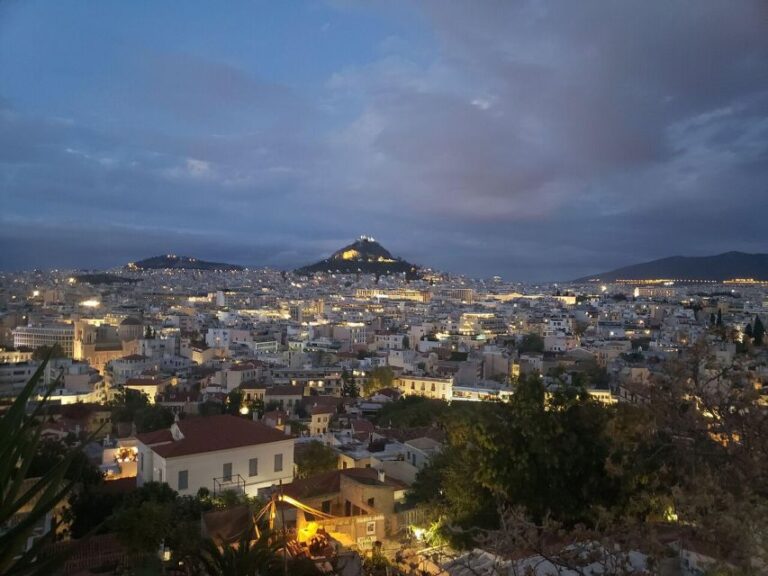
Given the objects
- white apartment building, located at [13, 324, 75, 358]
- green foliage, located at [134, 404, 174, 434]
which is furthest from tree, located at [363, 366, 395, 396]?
white apartment building, located at [13, 324, 75, 358]

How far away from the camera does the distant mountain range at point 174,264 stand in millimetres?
94875

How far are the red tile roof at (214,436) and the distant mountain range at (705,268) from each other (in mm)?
96519

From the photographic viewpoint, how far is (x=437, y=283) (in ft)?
306

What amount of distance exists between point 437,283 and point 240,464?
8601 centimetres

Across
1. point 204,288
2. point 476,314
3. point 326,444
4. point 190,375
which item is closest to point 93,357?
point 190,375

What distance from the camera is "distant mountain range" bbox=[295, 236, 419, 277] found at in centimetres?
10100

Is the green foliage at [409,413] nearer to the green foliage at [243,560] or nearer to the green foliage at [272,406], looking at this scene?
the green foliage at [272,406]

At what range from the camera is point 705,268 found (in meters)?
99.4

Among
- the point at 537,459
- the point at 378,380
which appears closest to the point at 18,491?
the point at 537,459

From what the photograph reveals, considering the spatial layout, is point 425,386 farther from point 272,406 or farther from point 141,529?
point 141,529

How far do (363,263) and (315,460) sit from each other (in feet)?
312

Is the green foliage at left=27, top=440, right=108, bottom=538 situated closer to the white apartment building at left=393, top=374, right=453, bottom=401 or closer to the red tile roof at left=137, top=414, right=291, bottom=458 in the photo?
the red tile roof at left=137, top=414, right=291, bottom=458

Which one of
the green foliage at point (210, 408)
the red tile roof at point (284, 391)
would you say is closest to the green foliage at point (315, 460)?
the green foliage at point (210, 408)

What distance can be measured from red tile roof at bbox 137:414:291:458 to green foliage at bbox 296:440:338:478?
1.04 metres
